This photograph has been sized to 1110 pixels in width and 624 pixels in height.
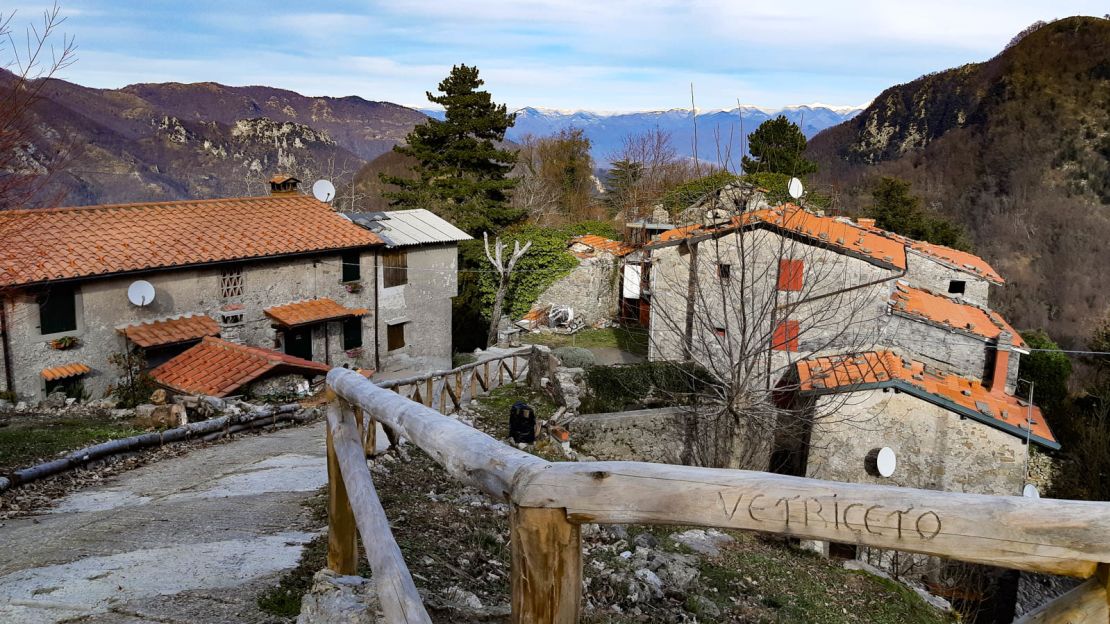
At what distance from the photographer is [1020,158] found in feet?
188

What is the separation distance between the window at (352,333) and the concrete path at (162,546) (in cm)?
1260

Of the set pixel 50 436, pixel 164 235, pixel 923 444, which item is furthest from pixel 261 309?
pixel 923 444

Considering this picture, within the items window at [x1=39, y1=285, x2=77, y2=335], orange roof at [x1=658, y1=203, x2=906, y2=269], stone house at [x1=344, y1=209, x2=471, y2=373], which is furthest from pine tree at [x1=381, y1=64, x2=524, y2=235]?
window at [x1=39, y1=285, x2=77, y2=335]

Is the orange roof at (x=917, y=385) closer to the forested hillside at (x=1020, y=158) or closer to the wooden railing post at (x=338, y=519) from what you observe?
the wooden railing post at (x=338, y=519)

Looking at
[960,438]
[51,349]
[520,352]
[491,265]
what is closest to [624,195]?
[491,265]

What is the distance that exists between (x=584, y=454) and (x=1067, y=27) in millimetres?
78573

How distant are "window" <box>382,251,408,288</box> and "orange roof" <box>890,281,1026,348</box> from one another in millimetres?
14170

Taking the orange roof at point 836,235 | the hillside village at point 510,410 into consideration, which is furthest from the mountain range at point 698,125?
the orange roof at point 836,235

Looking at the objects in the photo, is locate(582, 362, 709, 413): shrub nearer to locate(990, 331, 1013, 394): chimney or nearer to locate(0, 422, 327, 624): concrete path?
locate(990, 331, 1013, 394): chimney

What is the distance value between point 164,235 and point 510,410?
32.7 ft

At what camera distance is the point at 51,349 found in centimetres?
1553

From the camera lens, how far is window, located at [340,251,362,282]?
21.3 metres

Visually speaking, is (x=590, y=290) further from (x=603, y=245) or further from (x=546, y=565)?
(x=546, y=565)

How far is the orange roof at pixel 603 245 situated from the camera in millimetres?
31031
